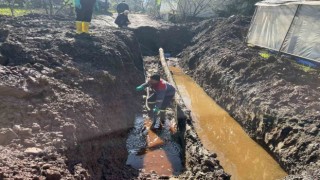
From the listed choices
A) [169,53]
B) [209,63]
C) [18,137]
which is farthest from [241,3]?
[18,137]

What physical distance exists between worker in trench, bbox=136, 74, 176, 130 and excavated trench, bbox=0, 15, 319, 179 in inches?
12.2

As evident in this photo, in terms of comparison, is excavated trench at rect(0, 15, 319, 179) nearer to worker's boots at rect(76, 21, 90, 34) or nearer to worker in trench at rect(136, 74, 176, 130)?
worker in trench at rect(136, 74, 176, 130)

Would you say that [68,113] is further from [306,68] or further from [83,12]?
[306,68]

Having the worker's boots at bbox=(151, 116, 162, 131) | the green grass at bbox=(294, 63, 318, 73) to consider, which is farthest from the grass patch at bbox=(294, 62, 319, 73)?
the worker's boots at bbox=(151, 116, 162, 131)

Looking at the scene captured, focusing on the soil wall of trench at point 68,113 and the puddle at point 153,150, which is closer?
the soil wall of trench at point 68,113

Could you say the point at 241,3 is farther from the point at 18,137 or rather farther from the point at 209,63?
the point at 18,137

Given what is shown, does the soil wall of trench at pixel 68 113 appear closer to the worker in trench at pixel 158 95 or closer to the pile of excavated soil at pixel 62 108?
the pile of excavated soil at pixel 62 108

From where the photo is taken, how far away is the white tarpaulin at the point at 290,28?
10.1m

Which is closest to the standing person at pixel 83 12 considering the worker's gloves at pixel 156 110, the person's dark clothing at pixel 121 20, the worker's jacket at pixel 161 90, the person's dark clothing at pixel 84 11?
the person's dark clothing at pixel 84 11

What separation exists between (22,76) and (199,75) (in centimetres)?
868

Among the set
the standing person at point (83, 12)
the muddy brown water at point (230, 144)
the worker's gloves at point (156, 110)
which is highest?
the standing person at point (83, 12)

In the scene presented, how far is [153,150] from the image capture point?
22.9 feet

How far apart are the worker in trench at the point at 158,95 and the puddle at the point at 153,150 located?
26 cm

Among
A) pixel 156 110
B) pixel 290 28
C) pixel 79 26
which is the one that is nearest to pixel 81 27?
pixel 79 26
